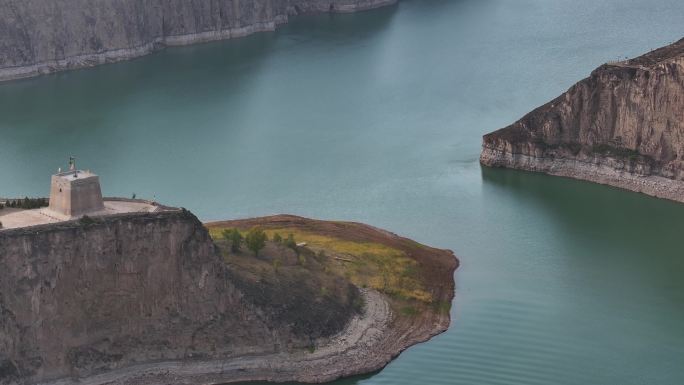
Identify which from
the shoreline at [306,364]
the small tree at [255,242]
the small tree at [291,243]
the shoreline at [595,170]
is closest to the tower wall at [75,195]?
the shoreline at [306,364]

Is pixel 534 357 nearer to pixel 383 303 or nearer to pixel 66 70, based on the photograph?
pixel 383 303

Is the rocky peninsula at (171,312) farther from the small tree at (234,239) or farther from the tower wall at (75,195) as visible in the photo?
the tower wall at (75,195)

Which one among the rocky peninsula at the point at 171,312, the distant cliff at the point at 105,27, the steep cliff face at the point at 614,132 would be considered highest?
the distant cliff at the point at 105,27

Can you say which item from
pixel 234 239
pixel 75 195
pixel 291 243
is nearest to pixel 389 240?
pixel 291 243

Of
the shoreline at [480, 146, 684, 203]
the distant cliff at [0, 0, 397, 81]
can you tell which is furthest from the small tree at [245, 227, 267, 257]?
the distant cliff at [0, 0, 397, 81]

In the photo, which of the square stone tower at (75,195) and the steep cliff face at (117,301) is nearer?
the steep cliff face at (117,301)

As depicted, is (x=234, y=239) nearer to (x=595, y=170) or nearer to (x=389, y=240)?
(x=389, y=240)

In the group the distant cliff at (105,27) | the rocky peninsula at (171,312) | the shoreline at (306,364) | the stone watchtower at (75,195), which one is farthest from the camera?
the distant cliff at (105,27)
